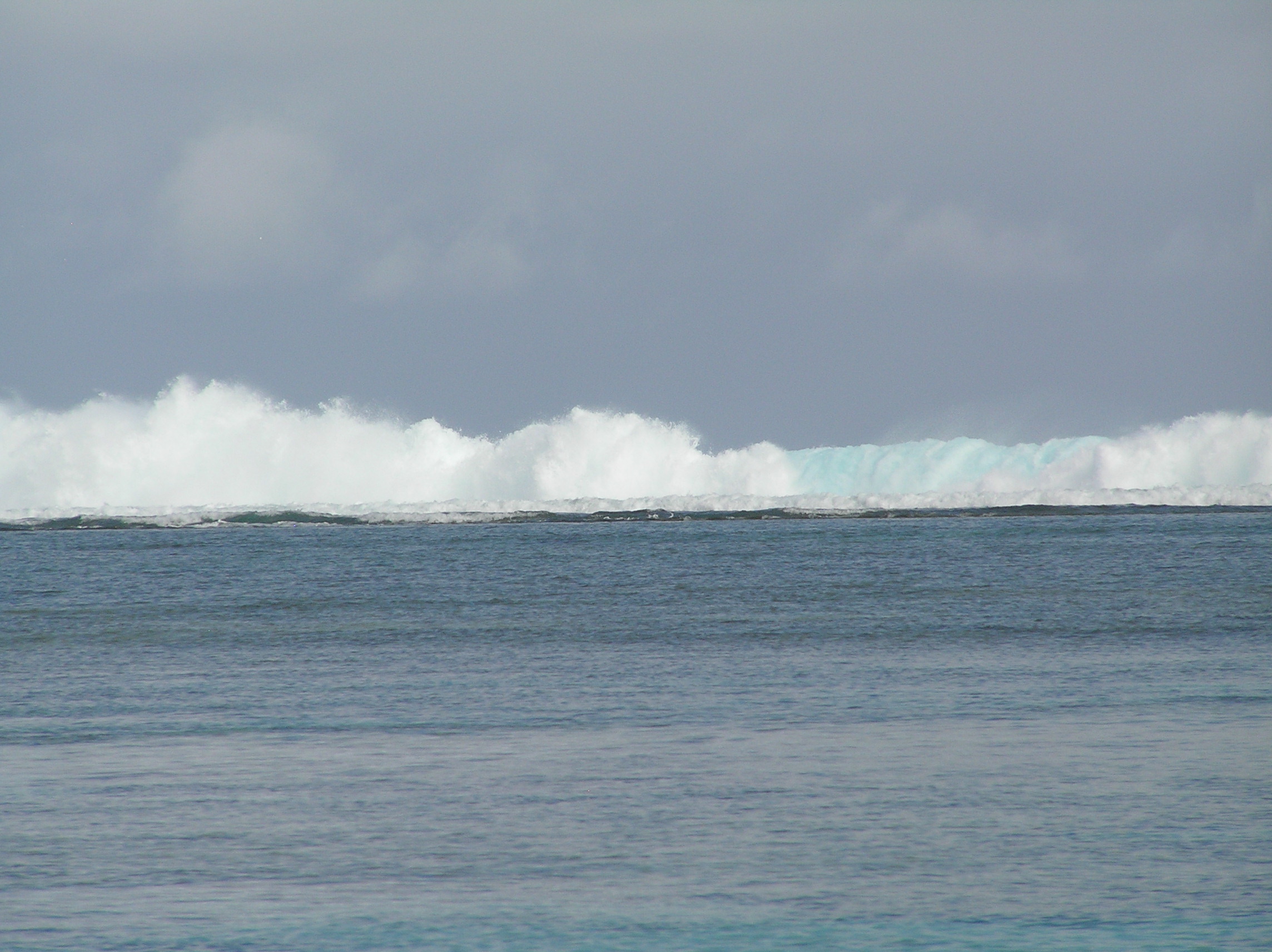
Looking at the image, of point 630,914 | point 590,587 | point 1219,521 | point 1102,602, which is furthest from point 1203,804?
point 1219,521

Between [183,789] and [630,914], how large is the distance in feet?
14.7

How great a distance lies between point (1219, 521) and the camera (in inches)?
2291

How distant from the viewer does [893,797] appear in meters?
10.5

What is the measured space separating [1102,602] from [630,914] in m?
21.1

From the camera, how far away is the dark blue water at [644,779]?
26.2ft

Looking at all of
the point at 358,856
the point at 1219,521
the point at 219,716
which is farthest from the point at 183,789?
the point at 1219,521

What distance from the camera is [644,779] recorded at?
1118 centimetres

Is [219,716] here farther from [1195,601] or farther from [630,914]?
[1195,601]

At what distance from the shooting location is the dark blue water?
799cm

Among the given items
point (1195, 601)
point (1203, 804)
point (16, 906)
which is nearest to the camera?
point (16, 906)

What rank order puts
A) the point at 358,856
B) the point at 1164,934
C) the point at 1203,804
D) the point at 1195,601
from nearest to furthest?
the point at 1164,934 → the point at 358,856 → the point at 1203,804 → the point at 1195,601

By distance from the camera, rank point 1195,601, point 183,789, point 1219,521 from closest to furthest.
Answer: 1. point 183,789
2. point 1195,601
3. point 1219,521

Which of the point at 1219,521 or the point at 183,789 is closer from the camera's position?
the point at 183,789

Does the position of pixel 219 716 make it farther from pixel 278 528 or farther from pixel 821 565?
pixel 278 528
